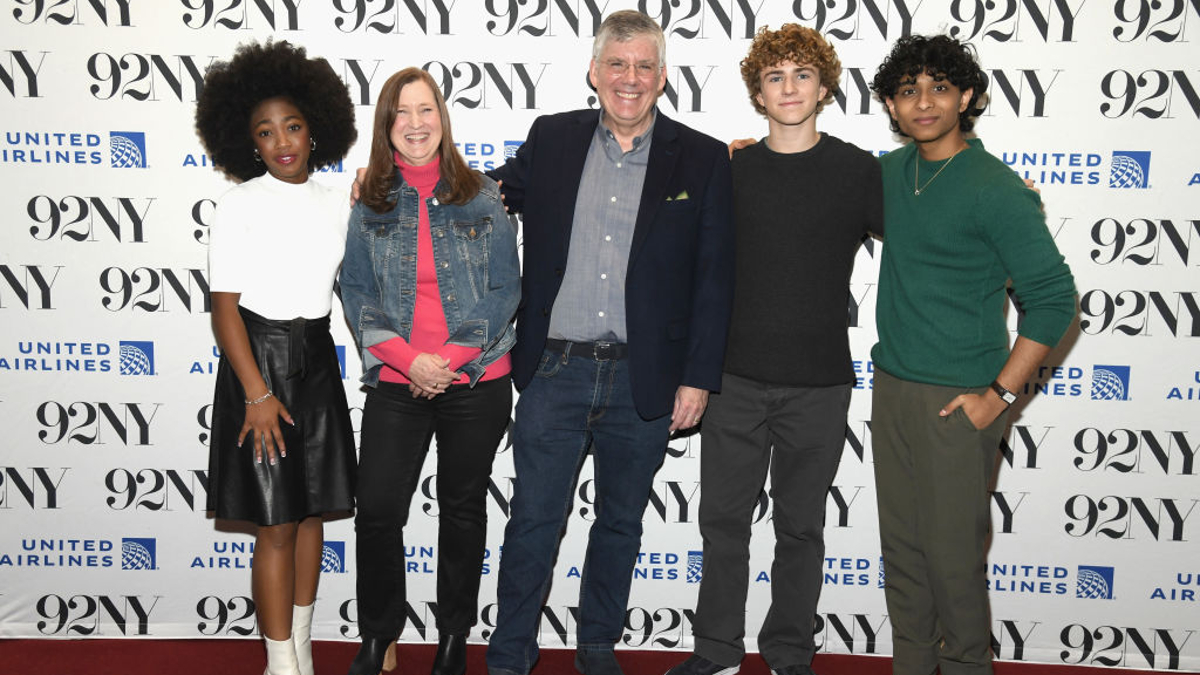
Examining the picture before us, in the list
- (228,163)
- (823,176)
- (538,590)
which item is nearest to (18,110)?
(228,163)

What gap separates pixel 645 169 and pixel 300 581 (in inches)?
64.4

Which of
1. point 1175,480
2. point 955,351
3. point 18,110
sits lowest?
point 1175,480

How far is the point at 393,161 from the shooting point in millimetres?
2395

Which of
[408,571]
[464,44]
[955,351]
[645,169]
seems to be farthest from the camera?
[408,571]

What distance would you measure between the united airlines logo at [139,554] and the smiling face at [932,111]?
293 cm

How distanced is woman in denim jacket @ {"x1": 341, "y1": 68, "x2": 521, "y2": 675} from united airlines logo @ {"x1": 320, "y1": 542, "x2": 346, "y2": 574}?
1.84 feet

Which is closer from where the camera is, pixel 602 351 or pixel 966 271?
pixel 966 271

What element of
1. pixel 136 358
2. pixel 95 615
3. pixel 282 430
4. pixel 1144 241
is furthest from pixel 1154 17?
pixel 95 615

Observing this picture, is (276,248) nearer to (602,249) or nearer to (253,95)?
(253,95)

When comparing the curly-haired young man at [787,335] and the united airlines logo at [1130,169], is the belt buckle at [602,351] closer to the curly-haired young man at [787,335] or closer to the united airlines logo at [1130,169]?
the curly-haired young man at [787,335]

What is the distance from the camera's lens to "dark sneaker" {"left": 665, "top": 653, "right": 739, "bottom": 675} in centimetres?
270

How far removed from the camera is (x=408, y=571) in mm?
3107

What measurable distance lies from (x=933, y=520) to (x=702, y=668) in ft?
2.91

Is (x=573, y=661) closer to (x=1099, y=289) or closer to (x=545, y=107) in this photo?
(x=545, y=107)
